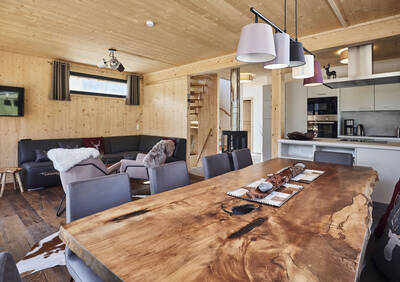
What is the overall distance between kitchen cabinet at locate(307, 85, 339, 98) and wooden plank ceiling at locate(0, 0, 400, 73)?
2.10 m

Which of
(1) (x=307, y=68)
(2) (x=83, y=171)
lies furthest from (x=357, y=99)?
(2) (x=83, y=171)

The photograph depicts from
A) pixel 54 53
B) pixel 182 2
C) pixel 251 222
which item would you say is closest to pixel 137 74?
pixel 54 53

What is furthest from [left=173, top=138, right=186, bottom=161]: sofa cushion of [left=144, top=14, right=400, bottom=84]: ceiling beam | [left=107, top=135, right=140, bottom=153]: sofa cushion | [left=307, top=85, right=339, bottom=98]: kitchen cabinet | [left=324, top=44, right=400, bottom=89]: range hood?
[left=324, top=44, right=400, bottom=89]: range hood

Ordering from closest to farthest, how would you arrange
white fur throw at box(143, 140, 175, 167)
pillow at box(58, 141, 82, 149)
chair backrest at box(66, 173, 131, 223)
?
1. chair backrest at box(66, 173, 131, 223)
2. white fur throw at box(143, 140, 175, 167)
3. pillow at box(58, 141, 82, 149)

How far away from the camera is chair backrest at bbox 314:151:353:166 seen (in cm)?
280

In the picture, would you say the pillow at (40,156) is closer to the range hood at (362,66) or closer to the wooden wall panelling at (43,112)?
the wooden wall panelling at (43,112)

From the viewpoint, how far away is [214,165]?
2453 mm

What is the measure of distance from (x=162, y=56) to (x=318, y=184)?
14.1 ft

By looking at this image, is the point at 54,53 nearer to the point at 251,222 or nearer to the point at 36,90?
the point at 36,90

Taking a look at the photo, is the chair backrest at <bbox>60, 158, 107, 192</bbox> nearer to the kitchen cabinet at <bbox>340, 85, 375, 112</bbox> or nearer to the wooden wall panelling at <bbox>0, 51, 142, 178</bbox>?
the wooden wall panelling at <bbox>0, 51, 142, 178</bbox>

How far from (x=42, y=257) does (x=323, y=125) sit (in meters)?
5.60

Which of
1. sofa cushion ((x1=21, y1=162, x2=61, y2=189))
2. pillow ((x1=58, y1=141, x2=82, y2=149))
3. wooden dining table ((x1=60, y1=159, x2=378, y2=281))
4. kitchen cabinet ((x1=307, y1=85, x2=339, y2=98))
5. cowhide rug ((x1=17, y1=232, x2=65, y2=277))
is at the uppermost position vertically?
kitchen cabinet ((x1=307, y1=85, x2=339, y2=98))

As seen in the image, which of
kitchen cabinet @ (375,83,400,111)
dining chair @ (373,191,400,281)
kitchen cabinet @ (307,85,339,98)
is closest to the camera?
dining chair @ (373,191,400,281)

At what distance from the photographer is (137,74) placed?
697cm
